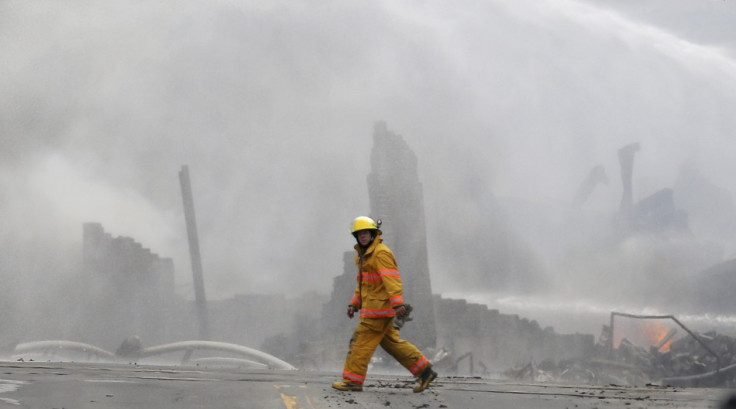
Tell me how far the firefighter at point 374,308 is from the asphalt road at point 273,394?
0.79ft

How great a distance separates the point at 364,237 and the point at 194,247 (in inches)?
1596

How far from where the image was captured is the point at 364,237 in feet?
32.7

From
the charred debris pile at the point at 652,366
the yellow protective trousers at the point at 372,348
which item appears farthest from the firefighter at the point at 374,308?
the charred debris pile at the point at 652,366

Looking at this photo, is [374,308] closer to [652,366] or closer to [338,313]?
[652,366]

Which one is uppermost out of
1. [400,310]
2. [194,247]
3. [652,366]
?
[194,247]

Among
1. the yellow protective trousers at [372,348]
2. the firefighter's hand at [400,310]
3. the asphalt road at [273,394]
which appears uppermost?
the firefighter's hand at [400,310]

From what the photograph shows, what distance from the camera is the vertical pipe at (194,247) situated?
4394cm

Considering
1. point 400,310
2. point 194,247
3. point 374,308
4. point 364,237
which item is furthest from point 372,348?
point 194,247

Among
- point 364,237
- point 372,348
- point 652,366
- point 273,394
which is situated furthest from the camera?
point 652,366

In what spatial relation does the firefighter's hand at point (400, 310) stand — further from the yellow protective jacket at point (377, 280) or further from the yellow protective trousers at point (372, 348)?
the yellow protective trousers at point (372, 348)

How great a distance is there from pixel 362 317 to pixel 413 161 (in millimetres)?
29784

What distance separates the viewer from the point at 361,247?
1008cm

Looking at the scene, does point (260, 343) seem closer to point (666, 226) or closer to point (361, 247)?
point (361, 247)

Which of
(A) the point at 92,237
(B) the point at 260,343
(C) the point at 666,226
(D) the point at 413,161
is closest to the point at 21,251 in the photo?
(A) the point at 92,237
